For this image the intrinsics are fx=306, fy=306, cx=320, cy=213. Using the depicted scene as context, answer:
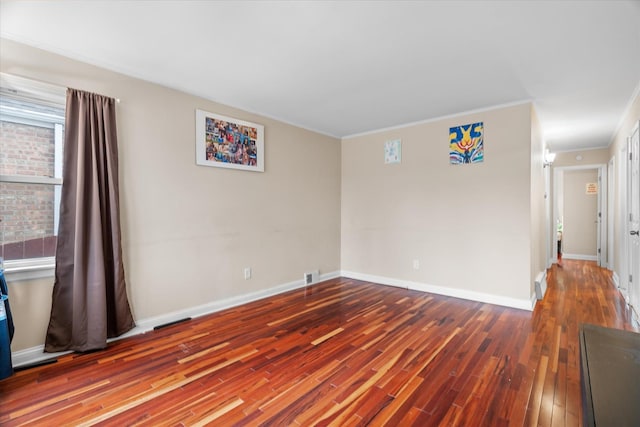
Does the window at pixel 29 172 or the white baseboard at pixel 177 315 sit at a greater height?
the window at pixel 29 172

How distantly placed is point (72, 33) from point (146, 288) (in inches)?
86.0

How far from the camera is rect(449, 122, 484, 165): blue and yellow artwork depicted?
388cm

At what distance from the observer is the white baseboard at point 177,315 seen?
2334 mm

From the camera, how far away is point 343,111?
13.1 ft

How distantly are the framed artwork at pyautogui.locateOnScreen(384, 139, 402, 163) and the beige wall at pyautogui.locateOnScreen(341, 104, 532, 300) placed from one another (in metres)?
0.07

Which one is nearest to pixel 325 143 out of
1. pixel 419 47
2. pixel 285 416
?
pixel 419 47

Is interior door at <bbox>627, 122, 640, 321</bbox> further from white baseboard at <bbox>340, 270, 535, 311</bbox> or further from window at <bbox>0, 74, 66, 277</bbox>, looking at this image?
window at <bbox>0, 74, 66, 277</bbox>

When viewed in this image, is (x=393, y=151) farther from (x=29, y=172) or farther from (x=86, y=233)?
(x=29, y=172)

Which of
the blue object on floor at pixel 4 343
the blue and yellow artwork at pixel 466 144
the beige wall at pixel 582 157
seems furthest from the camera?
the beige wall at pixel 582 157

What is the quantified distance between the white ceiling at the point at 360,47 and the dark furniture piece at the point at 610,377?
6.31 ft

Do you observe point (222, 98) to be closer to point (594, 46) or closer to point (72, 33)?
point (72, 33)

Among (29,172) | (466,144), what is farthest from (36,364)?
(466,144)

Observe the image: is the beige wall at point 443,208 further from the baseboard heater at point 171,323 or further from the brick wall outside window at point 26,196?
the brick wall outside window at point 26,196

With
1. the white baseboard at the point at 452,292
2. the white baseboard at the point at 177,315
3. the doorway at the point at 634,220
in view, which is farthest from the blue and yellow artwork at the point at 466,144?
the white baseboard at the point at 177,315
